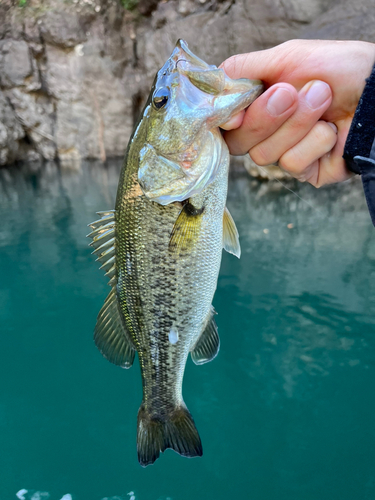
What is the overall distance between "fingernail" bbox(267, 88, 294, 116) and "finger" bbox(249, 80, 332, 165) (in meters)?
0.09

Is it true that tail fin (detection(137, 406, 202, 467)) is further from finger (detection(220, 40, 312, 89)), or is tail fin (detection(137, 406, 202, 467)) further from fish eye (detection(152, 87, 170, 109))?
finger (detection(220, 40, 312, 89))

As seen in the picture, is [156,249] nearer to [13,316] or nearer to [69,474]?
[69,474]

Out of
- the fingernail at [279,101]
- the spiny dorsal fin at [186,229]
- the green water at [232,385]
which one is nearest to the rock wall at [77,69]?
the green water at [232,385]

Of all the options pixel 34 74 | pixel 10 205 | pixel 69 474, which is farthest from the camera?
pixel 34 74

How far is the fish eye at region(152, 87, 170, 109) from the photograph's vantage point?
129 cm

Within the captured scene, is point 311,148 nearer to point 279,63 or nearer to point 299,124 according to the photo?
point 299,124

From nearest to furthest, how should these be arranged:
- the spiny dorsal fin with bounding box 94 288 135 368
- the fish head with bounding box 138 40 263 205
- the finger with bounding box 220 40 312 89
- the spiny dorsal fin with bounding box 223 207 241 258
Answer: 1. the fish head with bounding box 138 40 263 205
2. the finger with bounding box 220 40 312 89
3. the spiny dorsal fin with bounding box 223 207 241 258
4. the spiny dorsal fin with bounding box 94 288 135 368

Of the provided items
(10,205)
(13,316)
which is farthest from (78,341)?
(10,205)

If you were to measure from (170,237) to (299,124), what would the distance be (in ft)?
2.14

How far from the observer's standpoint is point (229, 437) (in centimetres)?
301

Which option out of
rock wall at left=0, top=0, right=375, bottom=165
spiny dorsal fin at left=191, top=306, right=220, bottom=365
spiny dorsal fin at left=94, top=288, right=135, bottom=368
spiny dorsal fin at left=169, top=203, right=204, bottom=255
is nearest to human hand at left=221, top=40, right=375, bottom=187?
spiny dorsal fin at left=169, top=203, right=204, bottom=255

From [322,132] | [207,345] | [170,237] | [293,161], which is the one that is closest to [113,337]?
[207,345]

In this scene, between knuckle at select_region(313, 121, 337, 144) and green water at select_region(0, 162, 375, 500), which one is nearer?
knuckle at select_region(313, 121, 337, 144)

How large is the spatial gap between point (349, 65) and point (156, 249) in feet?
3.23
